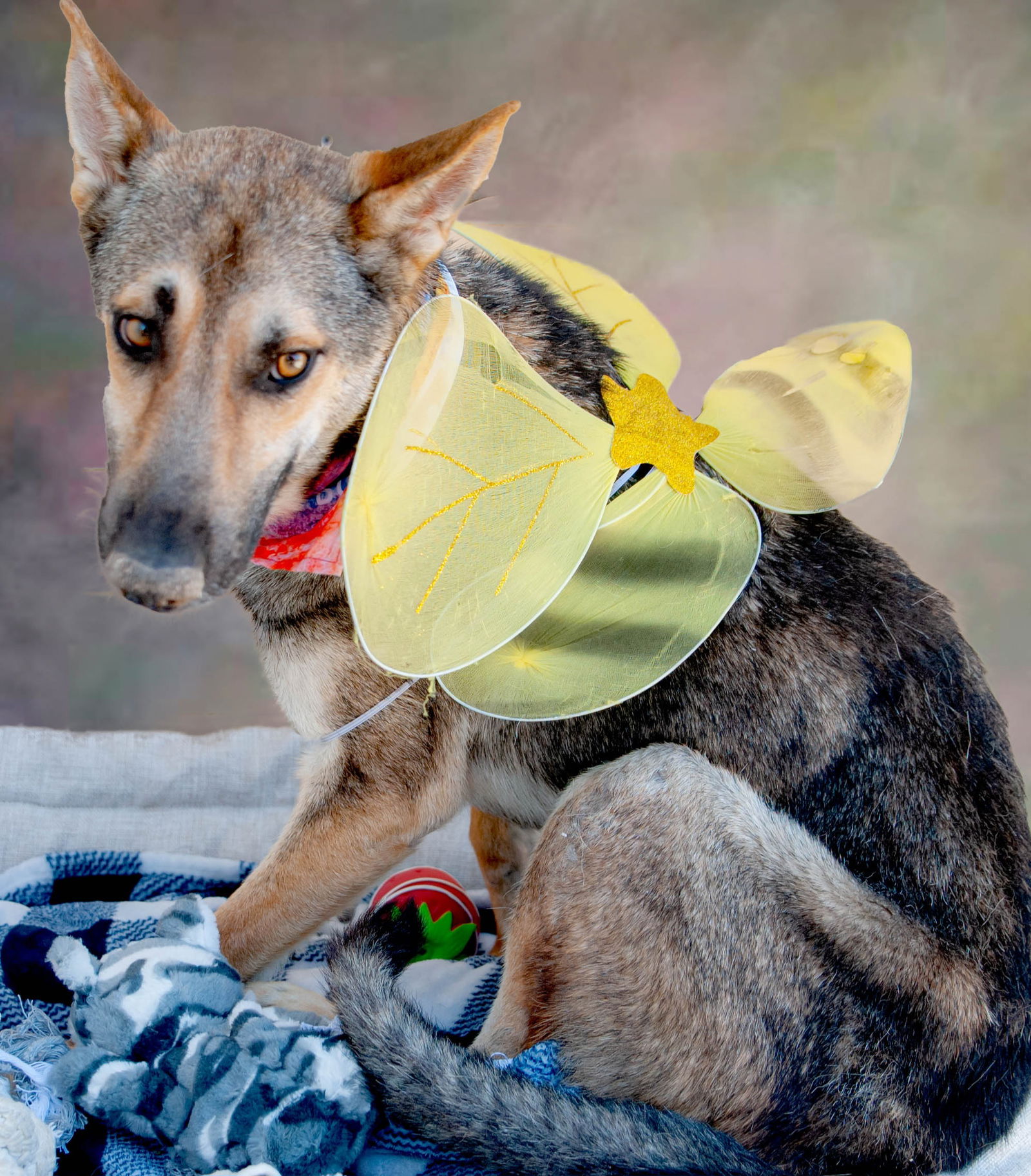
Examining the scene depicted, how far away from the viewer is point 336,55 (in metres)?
3.74

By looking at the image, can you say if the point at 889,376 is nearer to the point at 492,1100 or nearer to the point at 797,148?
the point at 492,1100

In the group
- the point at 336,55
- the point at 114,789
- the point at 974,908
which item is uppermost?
the point at 336,55

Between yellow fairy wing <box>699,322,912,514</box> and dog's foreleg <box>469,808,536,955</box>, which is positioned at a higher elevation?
yellow fairy wing <box>699,322,912,514</box>

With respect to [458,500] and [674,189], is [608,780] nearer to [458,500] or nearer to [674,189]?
[458,500]

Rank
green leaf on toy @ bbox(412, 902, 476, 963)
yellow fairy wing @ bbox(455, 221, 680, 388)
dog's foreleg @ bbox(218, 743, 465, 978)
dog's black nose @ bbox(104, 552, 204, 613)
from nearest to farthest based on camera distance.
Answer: dog's black nose @ bbox(104, 552, 204, 613)
dog's foreleg @ bbox(218, 743, 465, 978)
yellow fairy wing @ bbox(455, 221, 680, 388)
green leaf on toy @ bbox(412, 902, 476, 963)

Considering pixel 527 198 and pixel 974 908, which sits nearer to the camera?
pixel 974 908

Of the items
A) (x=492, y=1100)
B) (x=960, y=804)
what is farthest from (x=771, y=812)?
(x=492, y=1100)

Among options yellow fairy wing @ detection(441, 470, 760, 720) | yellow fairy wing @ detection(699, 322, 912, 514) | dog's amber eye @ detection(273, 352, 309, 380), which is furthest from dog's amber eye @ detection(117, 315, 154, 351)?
yellow fairy wing @ detection(699, 322, 912, 514)

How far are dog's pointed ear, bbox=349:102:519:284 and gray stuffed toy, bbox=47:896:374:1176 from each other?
54.7 inches

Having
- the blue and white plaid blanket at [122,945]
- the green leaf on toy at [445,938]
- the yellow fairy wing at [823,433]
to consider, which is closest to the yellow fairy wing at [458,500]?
the yellow fairy wing at [823,433]

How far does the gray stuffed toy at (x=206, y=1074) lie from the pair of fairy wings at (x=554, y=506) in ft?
2.35

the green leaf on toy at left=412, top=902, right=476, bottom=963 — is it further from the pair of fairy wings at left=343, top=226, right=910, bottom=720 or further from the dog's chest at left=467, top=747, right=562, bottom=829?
the pair of fairy wings at left=343, top=226, right=910, bottom=720

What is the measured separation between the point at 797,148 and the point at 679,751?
2.69 metres

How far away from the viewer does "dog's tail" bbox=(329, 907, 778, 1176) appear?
70.9 inches
